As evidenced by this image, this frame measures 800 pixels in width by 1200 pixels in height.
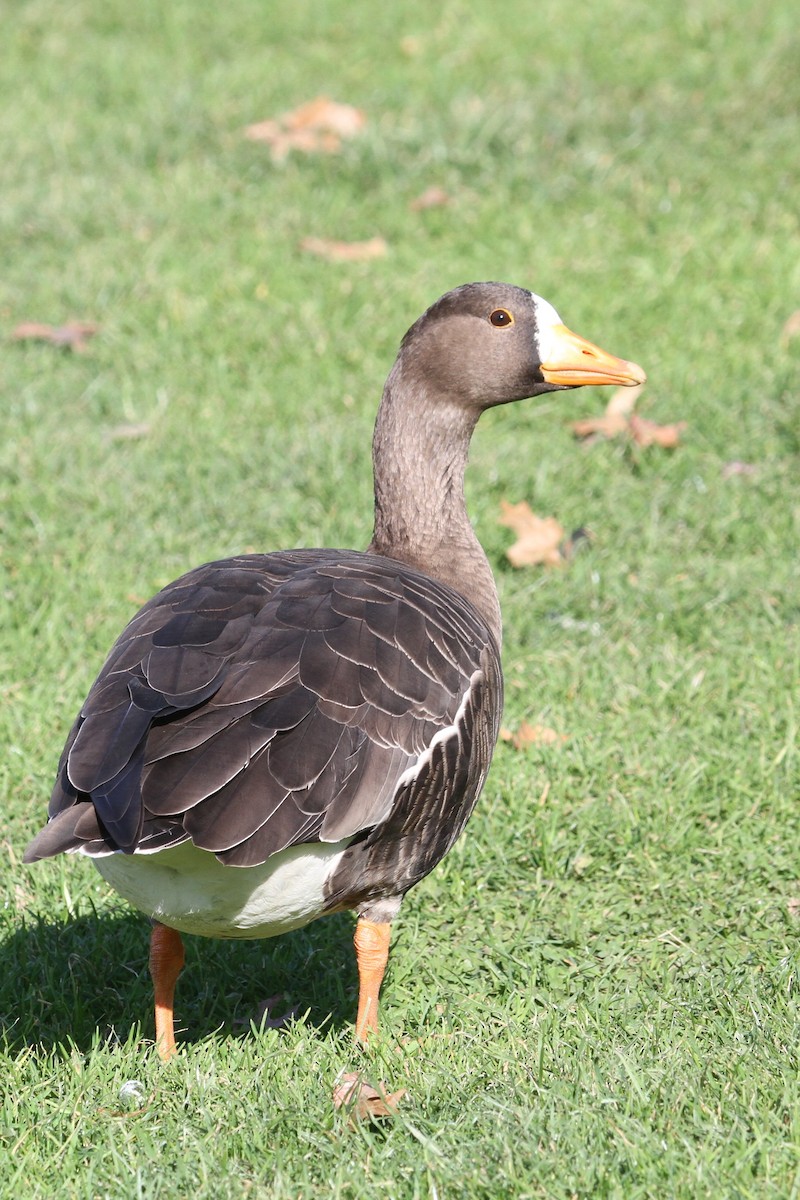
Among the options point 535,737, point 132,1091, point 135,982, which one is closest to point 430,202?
point 535,737

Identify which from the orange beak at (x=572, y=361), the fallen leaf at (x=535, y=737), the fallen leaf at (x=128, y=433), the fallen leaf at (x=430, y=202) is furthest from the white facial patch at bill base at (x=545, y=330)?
the fallen leaf at (x=430, y=202)

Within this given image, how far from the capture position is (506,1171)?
2.77 meters

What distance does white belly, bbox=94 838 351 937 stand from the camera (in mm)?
3131

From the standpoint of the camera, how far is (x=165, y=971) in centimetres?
356

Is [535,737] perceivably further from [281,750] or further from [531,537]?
[281,750]

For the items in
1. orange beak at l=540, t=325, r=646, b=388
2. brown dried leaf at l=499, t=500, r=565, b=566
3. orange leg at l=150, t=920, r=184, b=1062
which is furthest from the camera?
brown dried leaf at l=499, t=500, r=565, b=566

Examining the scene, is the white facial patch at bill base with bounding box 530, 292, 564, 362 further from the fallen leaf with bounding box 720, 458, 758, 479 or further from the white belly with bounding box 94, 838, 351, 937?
the fallen leaf with bounding box 720, 458, 758, 479

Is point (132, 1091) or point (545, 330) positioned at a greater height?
point (545, 330)

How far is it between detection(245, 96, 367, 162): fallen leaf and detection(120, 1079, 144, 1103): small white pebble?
6676 mm

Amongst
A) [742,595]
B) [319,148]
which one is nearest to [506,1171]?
[742,595]

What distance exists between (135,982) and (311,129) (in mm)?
6481

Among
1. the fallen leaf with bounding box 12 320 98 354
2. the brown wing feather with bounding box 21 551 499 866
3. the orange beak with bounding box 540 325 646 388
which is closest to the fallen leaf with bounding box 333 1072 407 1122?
the brown wing feather with bounding box 21 551 499 866

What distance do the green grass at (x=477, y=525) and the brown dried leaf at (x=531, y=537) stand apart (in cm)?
11

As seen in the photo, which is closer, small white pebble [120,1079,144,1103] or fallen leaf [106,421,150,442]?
small white pebble [120,1079,144,1103]
